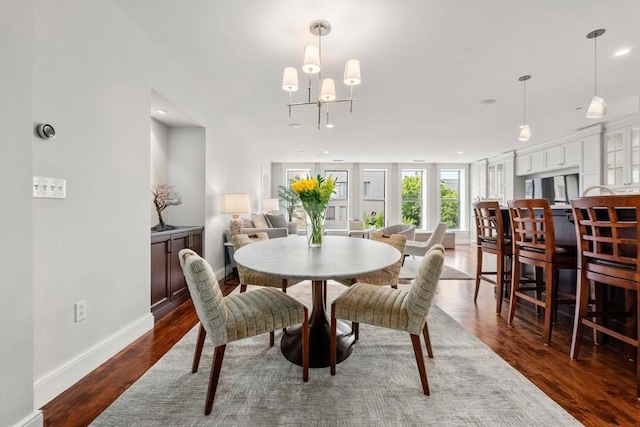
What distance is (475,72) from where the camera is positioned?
2887 millimetres

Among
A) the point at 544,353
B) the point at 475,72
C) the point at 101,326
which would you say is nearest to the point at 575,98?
the point at 475,72

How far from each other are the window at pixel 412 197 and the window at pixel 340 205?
177 centimetres

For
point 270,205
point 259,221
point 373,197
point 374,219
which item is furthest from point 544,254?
point 373,197

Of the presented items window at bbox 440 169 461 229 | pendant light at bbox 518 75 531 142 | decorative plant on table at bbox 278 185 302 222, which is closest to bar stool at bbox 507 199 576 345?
pendant light at bbox 518 75 531 142

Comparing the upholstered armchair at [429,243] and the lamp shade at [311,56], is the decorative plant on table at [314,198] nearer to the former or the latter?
the lamp shade at [311,56]

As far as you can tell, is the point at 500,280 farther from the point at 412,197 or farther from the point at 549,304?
the point at 412,197

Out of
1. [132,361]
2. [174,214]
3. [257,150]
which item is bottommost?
[132,361]

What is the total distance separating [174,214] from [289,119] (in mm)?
2205

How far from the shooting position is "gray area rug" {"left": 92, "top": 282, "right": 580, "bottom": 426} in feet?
4.46

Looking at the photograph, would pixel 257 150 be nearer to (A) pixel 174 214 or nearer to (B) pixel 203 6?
(A) pixel 174 214

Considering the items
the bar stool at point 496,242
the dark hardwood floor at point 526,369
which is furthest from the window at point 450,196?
the dark hardwood floor at point 526,369

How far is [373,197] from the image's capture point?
891 cm

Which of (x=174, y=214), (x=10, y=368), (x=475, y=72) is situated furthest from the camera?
(x=174, y=214)

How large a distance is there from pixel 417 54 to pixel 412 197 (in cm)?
666
